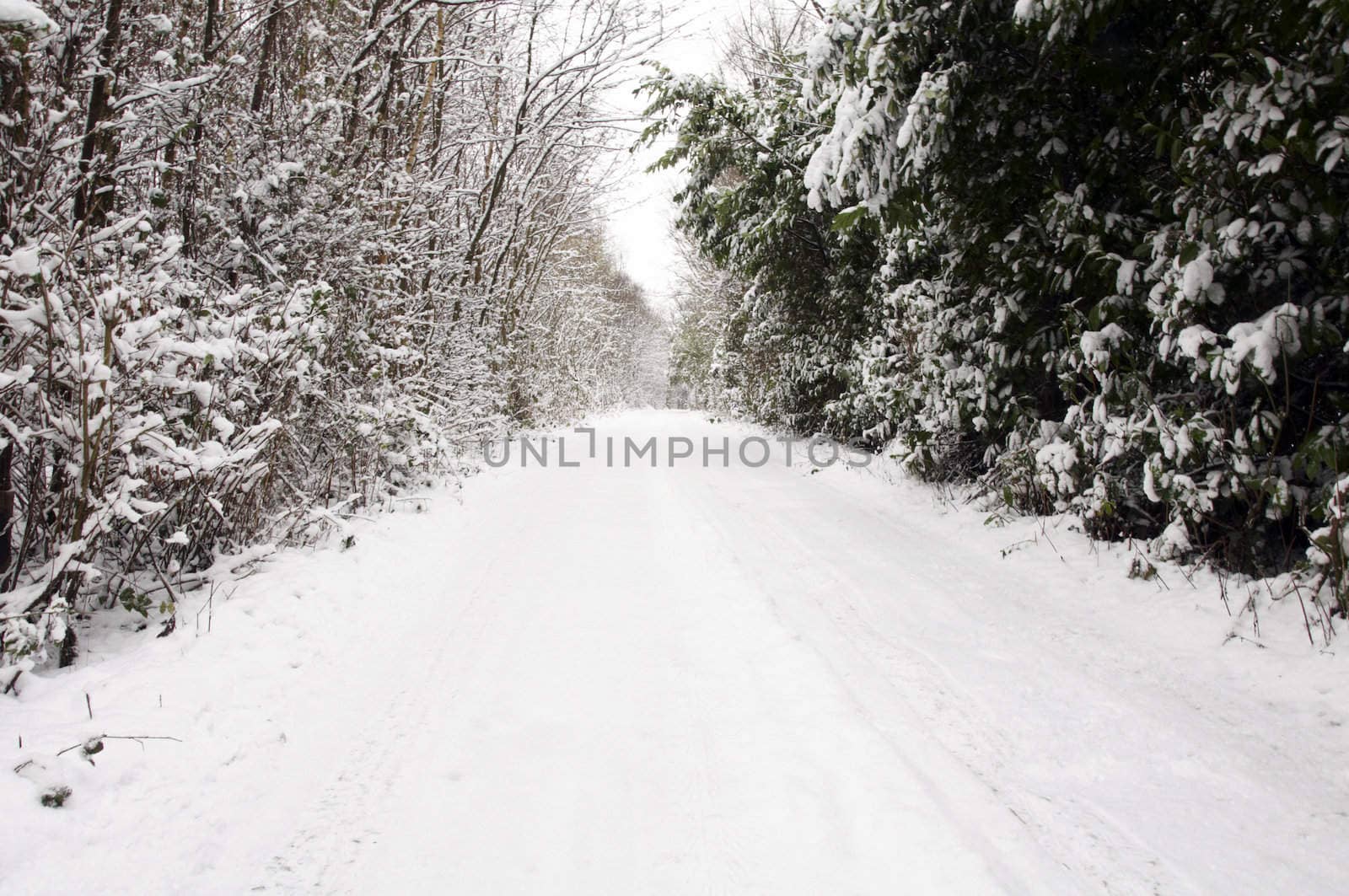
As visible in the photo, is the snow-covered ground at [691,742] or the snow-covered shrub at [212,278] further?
the snow-covered shrub at [212,278]

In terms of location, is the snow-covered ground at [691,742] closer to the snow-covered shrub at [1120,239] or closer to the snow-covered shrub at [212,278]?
the snow-covered shrub at [212,278]

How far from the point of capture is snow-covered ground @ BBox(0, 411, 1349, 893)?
2066 mm

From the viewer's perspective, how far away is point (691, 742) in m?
2.74

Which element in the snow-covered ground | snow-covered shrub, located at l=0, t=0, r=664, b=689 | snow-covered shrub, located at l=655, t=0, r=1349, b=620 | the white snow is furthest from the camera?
snow-covered shrub, located at l=655, t=0, r=1349, b=620

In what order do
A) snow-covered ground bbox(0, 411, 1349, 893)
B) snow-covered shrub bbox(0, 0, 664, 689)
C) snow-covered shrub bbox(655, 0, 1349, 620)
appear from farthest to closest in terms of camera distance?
snow-covered shrub bbox(655, 0, 1349, 620) → snow-covered shrub bbox(0, 0, 664, 689) → snow-covered ground bbox(0, 411, 1349, 893)

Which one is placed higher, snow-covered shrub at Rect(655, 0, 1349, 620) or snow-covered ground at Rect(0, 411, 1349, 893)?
snow-covered shrub at Rect(655, 0, 1349, 620)

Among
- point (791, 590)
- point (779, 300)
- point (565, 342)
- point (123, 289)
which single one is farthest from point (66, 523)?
point (565, 342)

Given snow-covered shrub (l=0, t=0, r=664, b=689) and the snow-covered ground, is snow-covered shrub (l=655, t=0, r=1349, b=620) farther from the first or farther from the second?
snow-covered shrub (l=0, t=0, r=664, b=689)

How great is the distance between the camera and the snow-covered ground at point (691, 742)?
2.07m

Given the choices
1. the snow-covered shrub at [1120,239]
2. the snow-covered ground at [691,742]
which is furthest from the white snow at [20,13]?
the snow-covered shrub at [1120,239]

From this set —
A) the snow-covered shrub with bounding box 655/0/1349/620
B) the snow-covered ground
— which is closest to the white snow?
the snow-covered ground

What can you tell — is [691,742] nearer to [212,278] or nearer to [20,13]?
[20,13]

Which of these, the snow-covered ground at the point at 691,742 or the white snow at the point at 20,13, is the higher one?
the white snow at the point at 20,13

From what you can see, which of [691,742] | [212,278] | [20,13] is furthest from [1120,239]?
[212,278]
